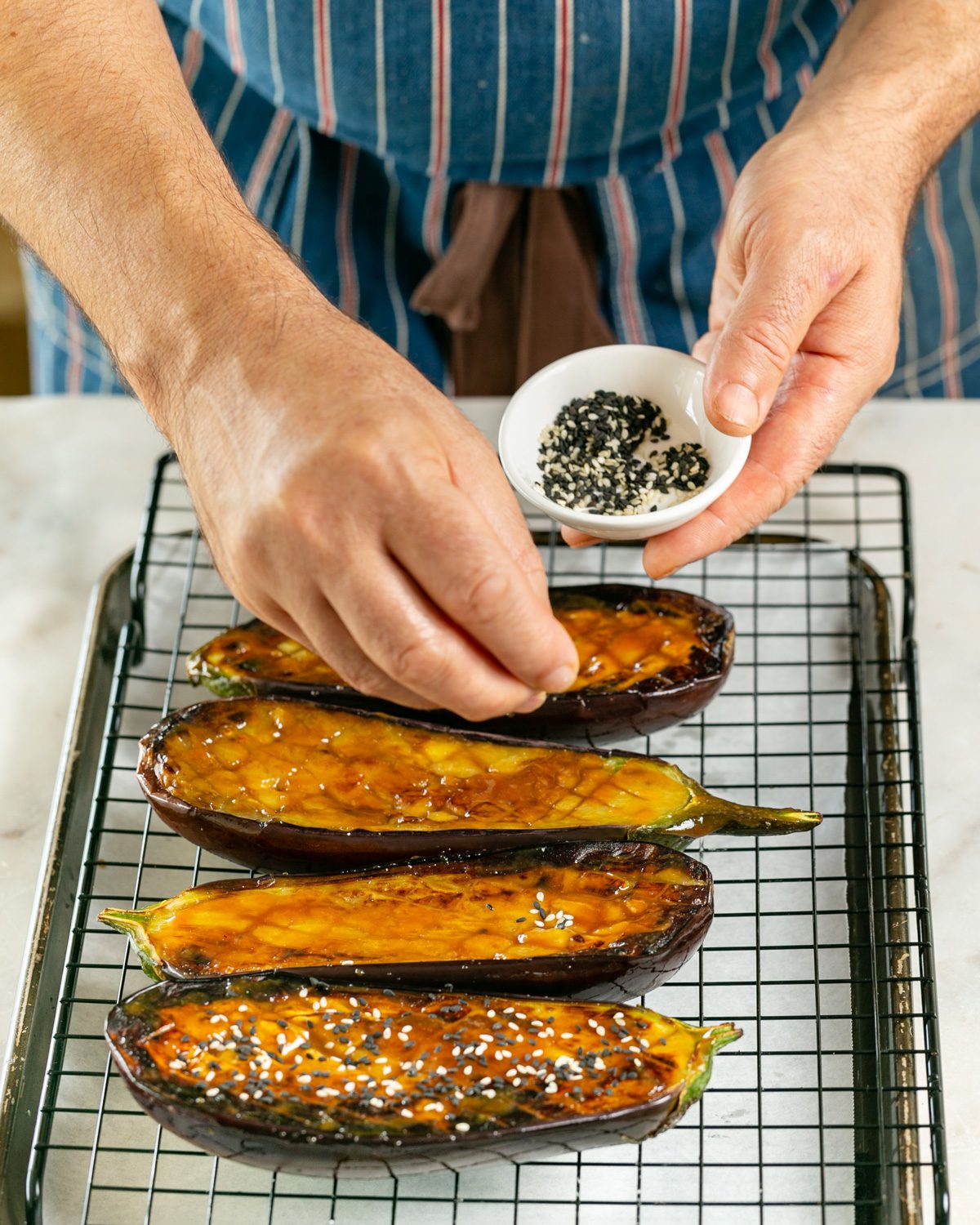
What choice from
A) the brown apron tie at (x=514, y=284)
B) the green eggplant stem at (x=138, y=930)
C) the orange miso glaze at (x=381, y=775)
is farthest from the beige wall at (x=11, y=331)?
the green eggplant stem at (x=138, y=930)

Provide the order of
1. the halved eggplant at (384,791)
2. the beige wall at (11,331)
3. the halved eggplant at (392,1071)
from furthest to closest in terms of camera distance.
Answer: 1. the beige wall at (11,331)
2. the halved eggplant at (384,791)
3. the halved eggplant at (392,1071)

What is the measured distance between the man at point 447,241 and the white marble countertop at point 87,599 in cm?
24

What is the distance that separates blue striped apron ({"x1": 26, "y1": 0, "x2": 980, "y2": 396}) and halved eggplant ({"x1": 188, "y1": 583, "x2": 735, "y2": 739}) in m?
0.62

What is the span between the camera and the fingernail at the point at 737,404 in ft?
4.23

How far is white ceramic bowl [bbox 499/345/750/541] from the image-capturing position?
4.60 ft

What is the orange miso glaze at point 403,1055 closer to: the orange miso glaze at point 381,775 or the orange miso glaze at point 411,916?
the orange miso glaze at point 411,916

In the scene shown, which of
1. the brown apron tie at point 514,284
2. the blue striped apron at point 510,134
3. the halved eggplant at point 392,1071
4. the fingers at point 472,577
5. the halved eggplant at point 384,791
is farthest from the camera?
the brown apron tie at point 514,284

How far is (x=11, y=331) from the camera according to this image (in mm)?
3365

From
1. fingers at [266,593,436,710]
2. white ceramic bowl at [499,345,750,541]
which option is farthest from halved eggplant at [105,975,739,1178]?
white ceramic bowl at [499,345,750,541]

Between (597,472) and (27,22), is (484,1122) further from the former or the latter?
(27,22)

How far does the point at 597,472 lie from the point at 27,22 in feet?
2.59

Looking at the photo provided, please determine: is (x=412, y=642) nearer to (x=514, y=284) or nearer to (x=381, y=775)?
(x=381, y=775)

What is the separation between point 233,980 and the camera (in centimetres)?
121

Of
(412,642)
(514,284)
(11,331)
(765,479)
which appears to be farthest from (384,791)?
(11,331)
